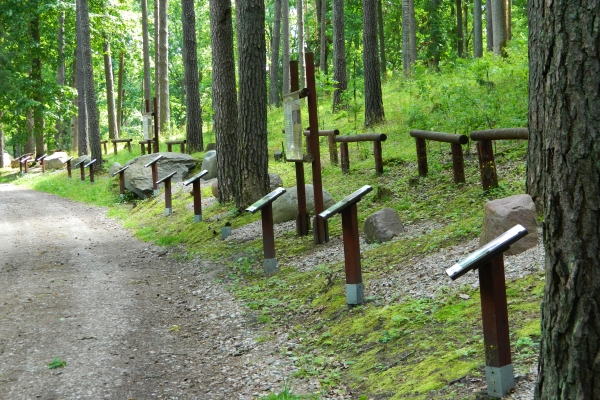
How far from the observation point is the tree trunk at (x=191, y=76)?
19.8 m

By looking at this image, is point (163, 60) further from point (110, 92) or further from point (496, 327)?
point (496, 327)

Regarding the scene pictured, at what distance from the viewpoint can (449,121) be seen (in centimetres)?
1302

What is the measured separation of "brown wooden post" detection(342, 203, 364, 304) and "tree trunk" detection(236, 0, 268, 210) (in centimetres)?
535

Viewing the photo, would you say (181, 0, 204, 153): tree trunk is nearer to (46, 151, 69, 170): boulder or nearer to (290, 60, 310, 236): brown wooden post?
(290, 60, 310, 236): brown wooden post

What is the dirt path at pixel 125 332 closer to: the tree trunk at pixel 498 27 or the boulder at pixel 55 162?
the tree trunk at pixel 498 27

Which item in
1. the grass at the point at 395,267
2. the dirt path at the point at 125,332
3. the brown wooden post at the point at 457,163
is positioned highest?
the brown wooden post at the point at 457,163

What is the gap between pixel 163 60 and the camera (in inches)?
1056

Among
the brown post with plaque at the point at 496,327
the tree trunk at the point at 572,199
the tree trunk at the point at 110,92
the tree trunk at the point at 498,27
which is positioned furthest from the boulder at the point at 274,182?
the tree trunk at the point at 110,92

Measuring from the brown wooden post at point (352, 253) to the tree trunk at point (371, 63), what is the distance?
37.4 feet

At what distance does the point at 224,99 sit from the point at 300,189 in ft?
14.5

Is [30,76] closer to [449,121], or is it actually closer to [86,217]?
[86,217]

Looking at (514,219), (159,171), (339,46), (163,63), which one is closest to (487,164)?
(514,219)

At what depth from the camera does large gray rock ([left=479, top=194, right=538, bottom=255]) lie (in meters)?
6.25

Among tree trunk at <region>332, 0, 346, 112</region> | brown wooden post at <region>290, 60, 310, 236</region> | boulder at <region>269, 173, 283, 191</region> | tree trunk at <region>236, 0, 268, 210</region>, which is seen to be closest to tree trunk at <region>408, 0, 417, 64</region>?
tree trunk at <region>332, 0, 346, 112</region>
